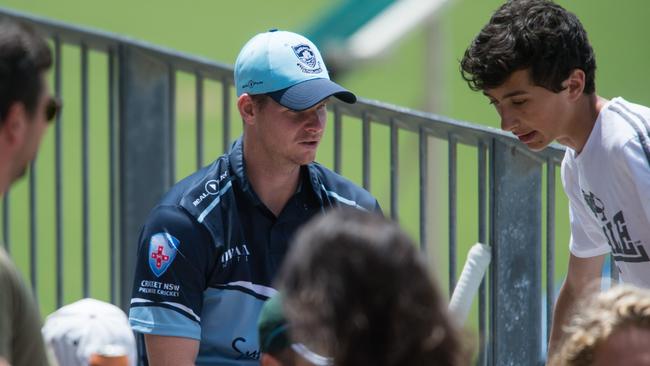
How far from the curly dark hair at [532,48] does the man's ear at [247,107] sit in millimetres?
660

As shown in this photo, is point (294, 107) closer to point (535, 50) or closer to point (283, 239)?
point (283, 239)

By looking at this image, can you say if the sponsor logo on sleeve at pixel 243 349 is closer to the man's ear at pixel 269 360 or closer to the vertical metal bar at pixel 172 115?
the man's ear at pixel 269 360

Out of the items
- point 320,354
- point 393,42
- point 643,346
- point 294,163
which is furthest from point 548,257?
point 393,42

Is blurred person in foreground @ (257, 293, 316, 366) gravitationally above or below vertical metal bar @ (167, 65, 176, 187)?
below

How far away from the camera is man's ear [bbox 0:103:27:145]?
2367mm

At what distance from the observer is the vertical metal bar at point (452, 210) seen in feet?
13.6

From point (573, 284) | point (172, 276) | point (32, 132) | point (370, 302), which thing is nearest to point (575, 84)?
point (573, 284)

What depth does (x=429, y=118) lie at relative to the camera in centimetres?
419

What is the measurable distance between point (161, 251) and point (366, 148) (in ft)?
3.61

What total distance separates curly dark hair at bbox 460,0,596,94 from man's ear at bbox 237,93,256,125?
66 cm

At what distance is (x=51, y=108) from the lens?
2.50m

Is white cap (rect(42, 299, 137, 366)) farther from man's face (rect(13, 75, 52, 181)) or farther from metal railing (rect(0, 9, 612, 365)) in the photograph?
metal railing (rect(0, 9, 612, 365))

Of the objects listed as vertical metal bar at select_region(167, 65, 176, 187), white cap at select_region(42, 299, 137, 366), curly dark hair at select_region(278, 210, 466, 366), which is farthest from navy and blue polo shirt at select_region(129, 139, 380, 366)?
curly dark hair at select_region(278, 210, 466, 366)

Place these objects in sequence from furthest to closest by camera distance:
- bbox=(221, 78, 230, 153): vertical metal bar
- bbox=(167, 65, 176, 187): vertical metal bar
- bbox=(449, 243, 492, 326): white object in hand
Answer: bbox=(167, 65, 176, 187): vertical metal bar, bbox=(221, 78, 230, 153): vertical metal bar, bbox=(449, 243, 492, 326): white object in hand
